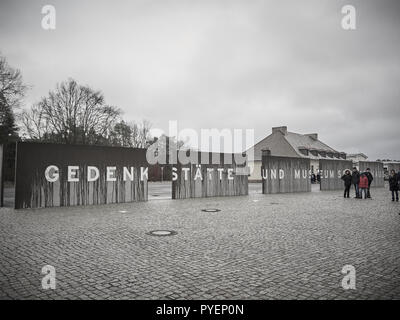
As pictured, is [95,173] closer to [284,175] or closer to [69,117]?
[284,175]

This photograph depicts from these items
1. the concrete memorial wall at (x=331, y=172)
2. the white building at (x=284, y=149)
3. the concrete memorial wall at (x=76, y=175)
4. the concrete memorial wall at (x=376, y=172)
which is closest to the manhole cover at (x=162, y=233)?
the concrete memorial wall at (x=76, y=175)

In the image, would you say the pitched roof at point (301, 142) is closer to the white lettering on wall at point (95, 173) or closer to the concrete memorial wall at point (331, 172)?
the concrete memorial wall at point (331, 172)

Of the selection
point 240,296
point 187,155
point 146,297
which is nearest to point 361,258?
point 240,296

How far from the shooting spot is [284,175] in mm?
23516

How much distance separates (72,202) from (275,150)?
41.5 meters

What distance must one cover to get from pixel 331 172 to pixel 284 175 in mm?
7798

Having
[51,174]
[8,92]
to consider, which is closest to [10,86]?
[8,92]

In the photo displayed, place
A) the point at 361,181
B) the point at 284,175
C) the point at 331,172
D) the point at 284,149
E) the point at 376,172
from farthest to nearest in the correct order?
the point at 284,149 < the point at 376,172 < the point at 331,172 < the point at 284,175 < the point at 361,181

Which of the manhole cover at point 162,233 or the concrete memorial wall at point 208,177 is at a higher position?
the concrete memorial wall at point 208,177

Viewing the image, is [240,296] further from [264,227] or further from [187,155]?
[187,155]

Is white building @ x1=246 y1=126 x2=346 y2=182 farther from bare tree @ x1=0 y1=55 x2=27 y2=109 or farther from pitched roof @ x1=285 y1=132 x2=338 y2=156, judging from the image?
bare tree @ x1=0 y1=55 x2=27 y2=109

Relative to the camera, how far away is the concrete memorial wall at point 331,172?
26.8 m

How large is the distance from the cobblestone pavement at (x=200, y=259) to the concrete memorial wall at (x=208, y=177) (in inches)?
353

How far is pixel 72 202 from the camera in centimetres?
1333
